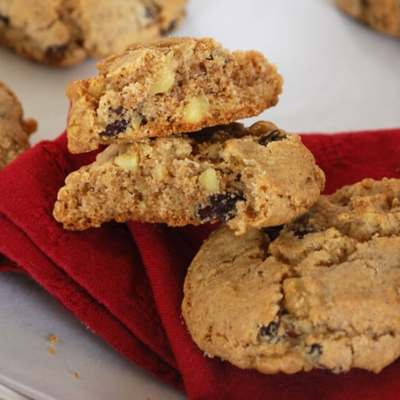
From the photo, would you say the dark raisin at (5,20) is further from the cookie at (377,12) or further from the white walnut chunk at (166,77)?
the cookie at (377,12)

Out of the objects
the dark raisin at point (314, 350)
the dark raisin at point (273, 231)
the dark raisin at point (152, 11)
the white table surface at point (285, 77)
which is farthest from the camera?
the dark raisin at point (152, 11)

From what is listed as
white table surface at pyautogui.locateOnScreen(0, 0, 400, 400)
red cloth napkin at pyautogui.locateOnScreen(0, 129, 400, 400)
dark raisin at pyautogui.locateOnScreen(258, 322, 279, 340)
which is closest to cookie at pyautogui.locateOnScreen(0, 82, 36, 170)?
red cloth napkin at pyautogui.locateOnScreen(0, 129, 400, 400)

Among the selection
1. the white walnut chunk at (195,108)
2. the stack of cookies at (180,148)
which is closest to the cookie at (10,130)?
the stack of cookies at (180,148)

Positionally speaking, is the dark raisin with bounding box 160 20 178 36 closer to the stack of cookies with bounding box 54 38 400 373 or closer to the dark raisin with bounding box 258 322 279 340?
the stack of cookies with bounding box 54 38 400 373

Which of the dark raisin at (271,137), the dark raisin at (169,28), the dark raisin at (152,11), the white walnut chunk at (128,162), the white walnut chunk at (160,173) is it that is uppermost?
the white walnut chunk at (128,162)

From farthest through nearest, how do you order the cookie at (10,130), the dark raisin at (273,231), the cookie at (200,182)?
1. the cookie at (10,130)
2. the dark raisin at (273,231)
3. the cookie at (200,182)

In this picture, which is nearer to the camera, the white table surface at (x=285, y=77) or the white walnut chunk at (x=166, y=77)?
the white walnut chunk at (x=166, y=77)

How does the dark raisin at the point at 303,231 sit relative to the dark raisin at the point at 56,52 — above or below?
below
